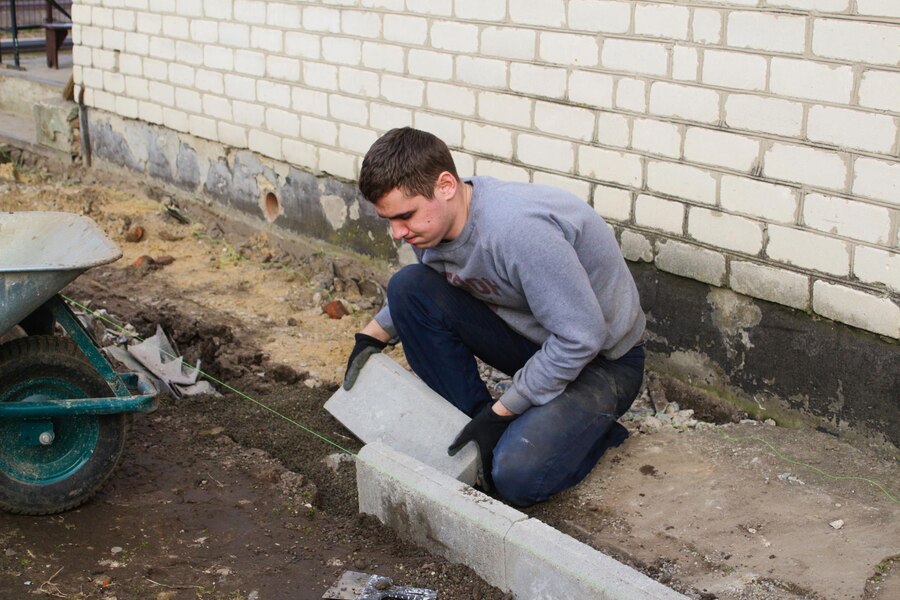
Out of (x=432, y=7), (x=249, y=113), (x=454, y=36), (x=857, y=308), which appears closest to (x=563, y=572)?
(x=857, y=308)

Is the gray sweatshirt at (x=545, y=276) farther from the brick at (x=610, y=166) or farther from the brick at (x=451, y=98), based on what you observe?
the brick at (x=451, y=98)

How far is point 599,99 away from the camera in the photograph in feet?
16.7

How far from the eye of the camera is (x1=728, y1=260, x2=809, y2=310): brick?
448 cm

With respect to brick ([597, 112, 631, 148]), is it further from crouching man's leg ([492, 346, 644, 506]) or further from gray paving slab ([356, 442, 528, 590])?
gray paving slab ([356, 442, 528, 590])

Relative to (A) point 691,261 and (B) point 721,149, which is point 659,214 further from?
(B) point 721,149

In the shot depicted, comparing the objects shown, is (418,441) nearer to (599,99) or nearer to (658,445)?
(658,445)

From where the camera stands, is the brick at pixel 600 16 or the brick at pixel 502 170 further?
the brick at pixel 502 170

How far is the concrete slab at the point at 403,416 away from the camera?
4137 mm

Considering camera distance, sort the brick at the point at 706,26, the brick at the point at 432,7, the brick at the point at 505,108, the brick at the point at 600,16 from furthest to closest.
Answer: the brick at the point at 432,7 < the brick at the point at 505,108 < the brick at the point at 600,16 < the brick at the point at 706,26

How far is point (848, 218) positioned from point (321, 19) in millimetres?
3858

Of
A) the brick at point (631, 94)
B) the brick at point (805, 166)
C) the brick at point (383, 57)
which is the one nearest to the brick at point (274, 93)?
the brick at point (383, 57)

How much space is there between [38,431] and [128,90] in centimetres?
544

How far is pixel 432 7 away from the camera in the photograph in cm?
597

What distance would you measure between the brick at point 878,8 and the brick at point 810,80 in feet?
0.74
